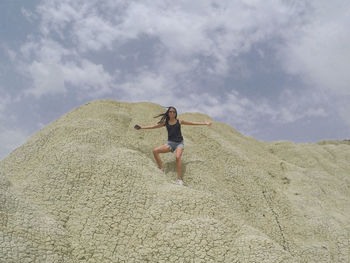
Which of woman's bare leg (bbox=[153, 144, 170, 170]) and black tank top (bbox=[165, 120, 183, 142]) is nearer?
woman's bare leg (bbox=[153, 144, 170, 170])

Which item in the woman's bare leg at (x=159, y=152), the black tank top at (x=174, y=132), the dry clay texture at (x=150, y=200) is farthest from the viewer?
the black tank top at (x=174, y=132)

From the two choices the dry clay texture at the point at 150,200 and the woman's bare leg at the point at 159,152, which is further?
the woman's bare leg at the point at 159,152

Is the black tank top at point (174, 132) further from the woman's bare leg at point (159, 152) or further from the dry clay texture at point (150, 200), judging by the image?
the dry clay texture at point (150, 200)

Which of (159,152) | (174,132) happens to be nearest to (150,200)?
(159,152)

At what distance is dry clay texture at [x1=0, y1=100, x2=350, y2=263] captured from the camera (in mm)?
8109

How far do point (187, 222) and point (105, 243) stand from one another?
2.10 m

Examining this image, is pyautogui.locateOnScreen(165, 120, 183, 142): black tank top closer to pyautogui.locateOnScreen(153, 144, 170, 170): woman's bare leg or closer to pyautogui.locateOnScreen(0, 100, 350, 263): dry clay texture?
pyautogui.locateOnScreen(153, 144, 170, 170): woman's bare leg

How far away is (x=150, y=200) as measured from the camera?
959 centimetres

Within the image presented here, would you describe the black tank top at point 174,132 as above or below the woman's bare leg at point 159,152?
above

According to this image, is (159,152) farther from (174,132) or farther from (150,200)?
(150,200)

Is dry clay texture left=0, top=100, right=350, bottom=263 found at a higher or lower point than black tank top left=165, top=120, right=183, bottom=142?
lower

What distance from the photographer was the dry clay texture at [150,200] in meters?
8.11

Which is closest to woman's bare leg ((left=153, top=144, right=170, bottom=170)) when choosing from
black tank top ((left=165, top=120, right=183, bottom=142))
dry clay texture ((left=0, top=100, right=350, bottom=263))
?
dry clay texture ((left=0, top=100, right=350, bottom=263))

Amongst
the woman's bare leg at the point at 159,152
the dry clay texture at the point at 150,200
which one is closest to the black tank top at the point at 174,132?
the woman's bare leg at the point at 159,152
